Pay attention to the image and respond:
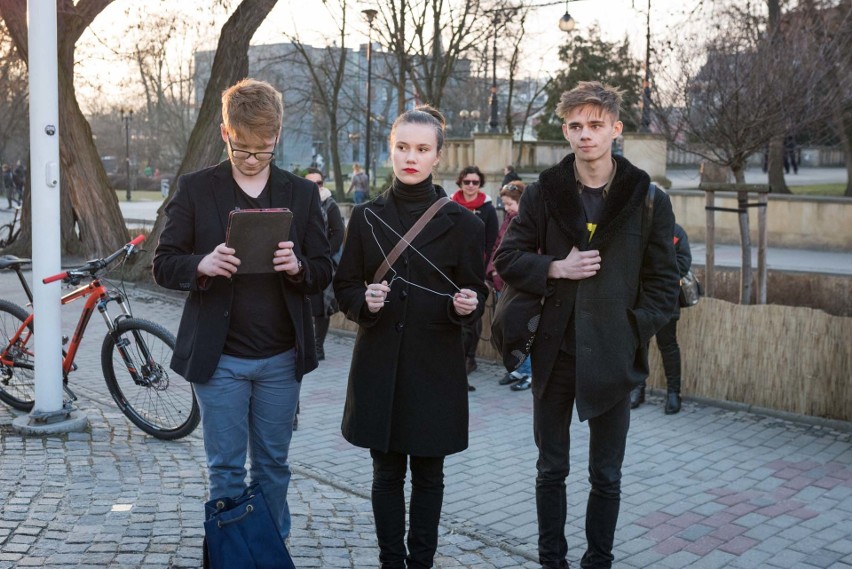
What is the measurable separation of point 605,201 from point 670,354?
4.03 m

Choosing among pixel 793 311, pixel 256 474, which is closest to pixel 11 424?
pixel 256 474

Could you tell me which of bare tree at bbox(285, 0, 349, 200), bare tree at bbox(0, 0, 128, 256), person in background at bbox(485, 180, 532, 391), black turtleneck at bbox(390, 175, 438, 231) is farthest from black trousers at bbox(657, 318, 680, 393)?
bare tree at bbox(285, 0, 349, 200)

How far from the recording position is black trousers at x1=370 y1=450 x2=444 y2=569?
3.87m

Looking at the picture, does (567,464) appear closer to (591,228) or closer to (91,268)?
(591,228)

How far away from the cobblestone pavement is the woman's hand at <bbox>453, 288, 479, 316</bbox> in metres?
1.41

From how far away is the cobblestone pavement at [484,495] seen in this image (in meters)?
4.60

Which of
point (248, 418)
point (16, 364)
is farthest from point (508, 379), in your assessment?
point (248, 418)

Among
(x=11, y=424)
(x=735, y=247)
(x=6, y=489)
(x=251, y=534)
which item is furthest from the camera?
(x=735, y=247)

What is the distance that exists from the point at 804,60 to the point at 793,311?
835 centimetres

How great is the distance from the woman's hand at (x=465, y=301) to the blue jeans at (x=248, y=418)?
0.70 meters

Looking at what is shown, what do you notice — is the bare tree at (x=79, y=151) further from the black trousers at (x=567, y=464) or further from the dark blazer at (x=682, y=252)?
the black trousers at (x=567, y=464)

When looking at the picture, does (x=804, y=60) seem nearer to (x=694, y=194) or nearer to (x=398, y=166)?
(x=694, y=194)

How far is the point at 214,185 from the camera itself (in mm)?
3762

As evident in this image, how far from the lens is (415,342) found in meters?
3.81
